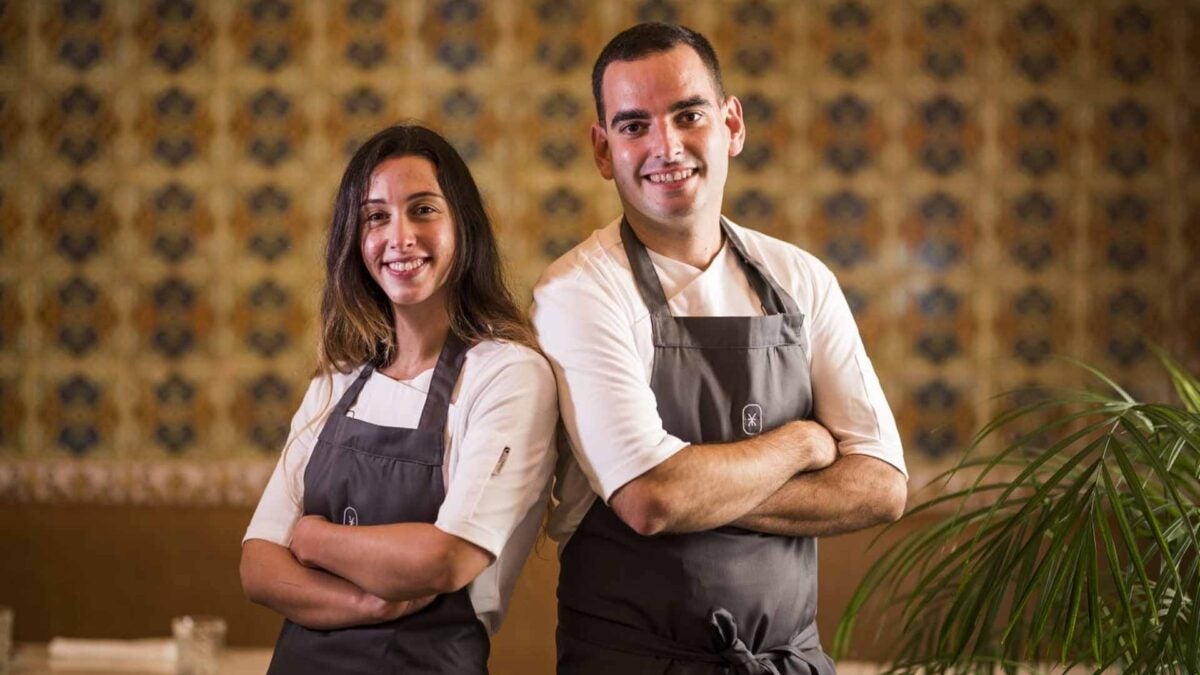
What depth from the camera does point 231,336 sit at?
4062 millimetres

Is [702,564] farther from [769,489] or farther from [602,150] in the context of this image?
[602,150]

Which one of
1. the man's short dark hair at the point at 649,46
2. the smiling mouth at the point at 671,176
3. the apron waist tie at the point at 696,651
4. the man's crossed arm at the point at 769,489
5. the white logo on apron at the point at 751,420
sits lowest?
the apron waist tie at the point at 696,651

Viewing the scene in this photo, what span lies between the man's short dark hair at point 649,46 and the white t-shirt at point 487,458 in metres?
0.44

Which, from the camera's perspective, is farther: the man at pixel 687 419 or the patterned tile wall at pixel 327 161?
the patterned tile wall at pixel 327 161

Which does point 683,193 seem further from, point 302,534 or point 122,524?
point 122,524

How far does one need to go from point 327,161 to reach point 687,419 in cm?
251

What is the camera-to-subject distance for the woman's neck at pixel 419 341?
193cm

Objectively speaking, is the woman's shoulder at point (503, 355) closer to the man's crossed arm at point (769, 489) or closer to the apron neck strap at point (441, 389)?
the apron neck strap at point (441, 389)

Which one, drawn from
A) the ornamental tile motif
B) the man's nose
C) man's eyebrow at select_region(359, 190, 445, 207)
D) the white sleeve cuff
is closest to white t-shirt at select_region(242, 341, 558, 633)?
the white sleeve cuff

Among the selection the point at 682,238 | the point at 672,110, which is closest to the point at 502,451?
the point at 682,238

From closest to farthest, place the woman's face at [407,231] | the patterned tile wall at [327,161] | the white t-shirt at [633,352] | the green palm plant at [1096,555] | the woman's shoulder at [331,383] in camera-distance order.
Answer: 1. the green palm plant at [1096,555]
2. the white t-shirt at [633,352]
3. the woman's face at [407,231]
4. the woman's shoulder at [331,383]
5. the patterned tile wall at [327,161]

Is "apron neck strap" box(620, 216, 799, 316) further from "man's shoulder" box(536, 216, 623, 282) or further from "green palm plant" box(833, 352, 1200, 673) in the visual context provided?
"green palm plant" box(833, 352, 1200, 673)

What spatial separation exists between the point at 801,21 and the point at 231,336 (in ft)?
7.02

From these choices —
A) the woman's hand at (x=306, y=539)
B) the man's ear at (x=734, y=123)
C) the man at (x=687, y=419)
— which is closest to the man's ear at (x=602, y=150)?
the man at (x=687, y=419)
